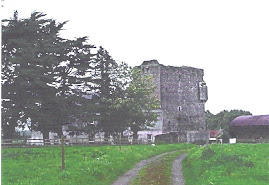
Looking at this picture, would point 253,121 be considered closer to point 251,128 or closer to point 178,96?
point 251,128

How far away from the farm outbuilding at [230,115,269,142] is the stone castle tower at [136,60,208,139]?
407 inches

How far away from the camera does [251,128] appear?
233 ft

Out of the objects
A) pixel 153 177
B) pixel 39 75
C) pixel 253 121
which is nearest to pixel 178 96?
pixel 253 121

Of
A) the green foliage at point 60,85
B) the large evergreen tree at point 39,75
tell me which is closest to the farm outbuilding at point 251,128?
the green foliage at point 60,85

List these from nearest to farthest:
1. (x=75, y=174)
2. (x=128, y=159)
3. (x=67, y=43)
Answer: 1. (x=75, y=174)
2. (x=128, y=159)
3. (x=67, y=43)

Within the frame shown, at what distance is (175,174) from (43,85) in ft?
94.7

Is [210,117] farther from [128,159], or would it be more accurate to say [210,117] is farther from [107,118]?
[128,159]

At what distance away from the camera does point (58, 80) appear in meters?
51.2

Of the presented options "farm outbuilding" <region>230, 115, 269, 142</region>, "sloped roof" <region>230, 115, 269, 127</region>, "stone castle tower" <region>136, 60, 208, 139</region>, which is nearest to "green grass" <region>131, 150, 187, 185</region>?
"farm outbuilding" <region>230, 115, 269, 142</region>

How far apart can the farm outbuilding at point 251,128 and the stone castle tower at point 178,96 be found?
1035 cm

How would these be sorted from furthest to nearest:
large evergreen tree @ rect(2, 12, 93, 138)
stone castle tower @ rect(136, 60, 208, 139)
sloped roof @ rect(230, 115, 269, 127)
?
stone castle tower @ rect(136, 60, 208, 139) < sloped roof @ rect(230, 115, 269, 127) < large evergreen tree @ rect(2, 12, 93, 138)

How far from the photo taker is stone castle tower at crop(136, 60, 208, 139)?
7881 centimetres

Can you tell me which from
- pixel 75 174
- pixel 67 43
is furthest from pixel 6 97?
pixel 75 174

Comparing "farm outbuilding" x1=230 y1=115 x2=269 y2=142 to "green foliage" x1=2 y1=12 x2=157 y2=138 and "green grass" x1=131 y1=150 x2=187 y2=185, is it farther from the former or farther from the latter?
"green grass" x1=131 y1=150 x2=187 y2=185
